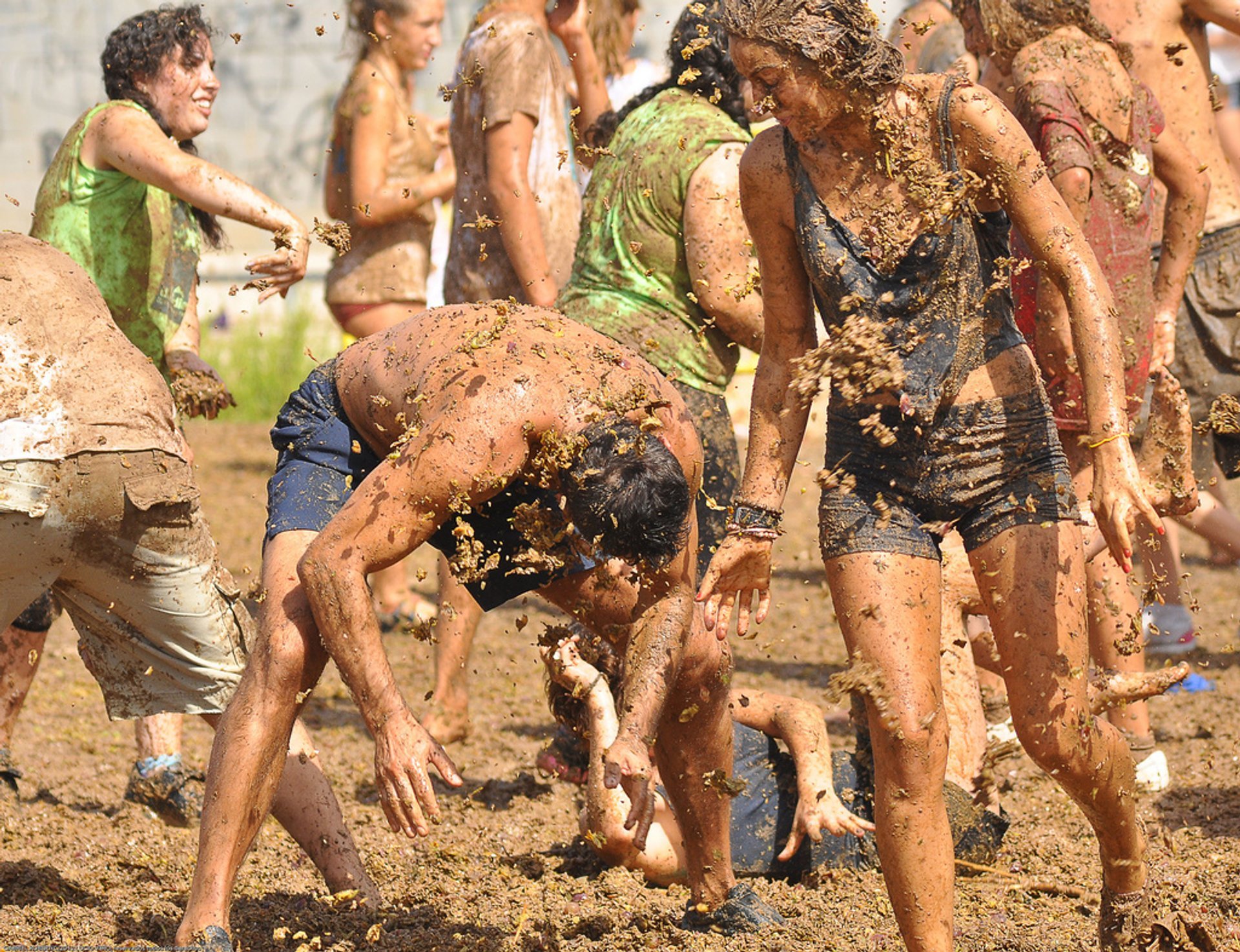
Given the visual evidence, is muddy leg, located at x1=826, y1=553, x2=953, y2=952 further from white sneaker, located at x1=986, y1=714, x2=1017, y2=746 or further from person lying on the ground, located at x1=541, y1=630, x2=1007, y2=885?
white sneaker, located at x1=986, y1=714, x2=1017, y2=746

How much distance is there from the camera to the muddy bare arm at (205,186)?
4.03m

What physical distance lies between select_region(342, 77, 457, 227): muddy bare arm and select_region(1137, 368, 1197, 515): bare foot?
3039 mm

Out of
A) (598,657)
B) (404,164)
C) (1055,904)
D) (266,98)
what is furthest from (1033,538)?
(266,98)

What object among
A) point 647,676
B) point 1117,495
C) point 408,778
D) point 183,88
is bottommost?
point 408,778

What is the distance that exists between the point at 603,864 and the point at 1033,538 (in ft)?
5.17

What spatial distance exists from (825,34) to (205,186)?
74.2 inches

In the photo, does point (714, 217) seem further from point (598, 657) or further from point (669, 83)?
point (598, 657)

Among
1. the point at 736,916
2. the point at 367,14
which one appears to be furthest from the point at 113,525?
the point at 367,14

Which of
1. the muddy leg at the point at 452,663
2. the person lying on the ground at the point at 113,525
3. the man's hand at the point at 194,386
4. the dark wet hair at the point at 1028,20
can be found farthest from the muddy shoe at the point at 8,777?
the dark wet hair at the point at 1028,20

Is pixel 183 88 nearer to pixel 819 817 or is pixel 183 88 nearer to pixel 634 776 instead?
pixel 634 776

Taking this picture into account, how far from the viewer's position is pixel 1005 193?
120 inches

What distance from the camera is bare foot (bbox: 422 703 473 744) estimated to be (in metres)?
5.08

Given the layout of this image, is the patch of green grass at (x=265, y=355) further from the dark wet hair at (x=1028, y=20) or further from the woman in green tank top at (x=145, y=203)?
the dark wet hair at (x=1028, y=20)

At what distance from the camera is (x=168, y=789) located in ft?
14.4
